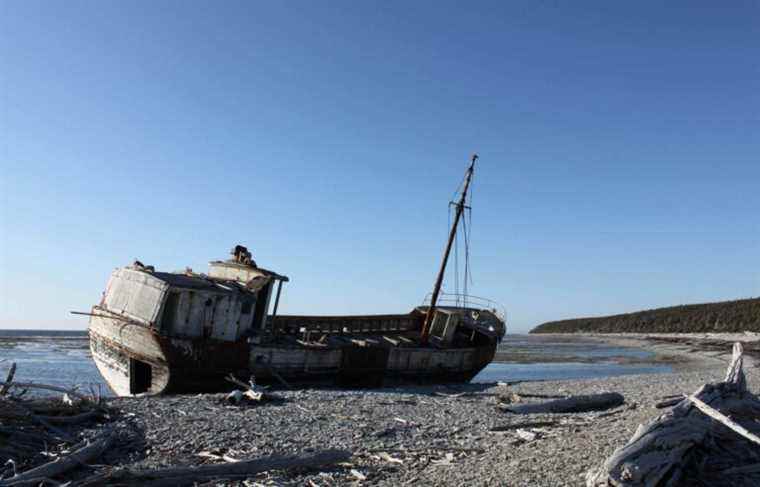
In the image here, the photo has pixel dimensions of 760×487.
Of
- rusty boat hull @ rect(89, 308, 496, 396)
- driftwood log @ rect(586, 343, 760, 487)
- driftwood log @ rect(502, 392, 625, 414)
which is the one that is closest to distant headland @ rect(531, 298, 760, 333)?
rusty boat hull @ rect(89, 308, 496, 396)

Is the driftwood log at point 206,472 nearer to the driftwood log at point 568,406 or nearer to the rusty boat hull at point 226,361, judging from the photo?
the driftwood log at point 568,406

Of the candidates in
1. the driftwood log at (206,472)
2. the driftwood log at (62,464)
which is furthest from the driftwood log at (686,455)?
the driftwood log at (62,464)

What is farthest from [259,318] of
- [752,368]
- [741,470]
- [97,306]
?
[752,368]

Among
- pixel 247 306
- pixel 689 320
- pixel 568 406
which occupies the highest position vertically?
pixel 689 320

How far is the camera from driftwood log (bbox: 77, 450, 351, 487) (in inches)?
298

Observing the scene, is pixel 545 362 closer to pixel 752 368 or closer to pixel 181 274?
pixel 752 368

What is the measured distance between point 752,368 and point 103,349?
94.0 feet

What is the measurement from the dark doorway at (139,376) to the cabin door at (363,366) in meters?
6.91

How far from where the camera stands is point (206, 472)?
8008 mm

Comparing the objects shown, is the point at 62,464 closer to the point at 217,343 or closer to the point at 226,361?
the point at 217,343

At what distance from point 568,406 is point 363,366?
11.2 metres

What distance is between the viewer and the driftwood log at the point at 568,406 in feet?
45.0

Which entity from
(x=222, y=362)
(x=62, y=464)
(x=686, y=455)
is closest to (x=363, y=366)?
(x=222, y=362)

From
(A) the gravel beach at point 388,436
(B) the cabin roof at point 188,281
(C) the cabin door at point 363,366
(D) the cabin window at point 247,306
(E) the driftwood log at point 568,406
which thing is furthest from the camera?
(C) the cabin door at point 363,366
